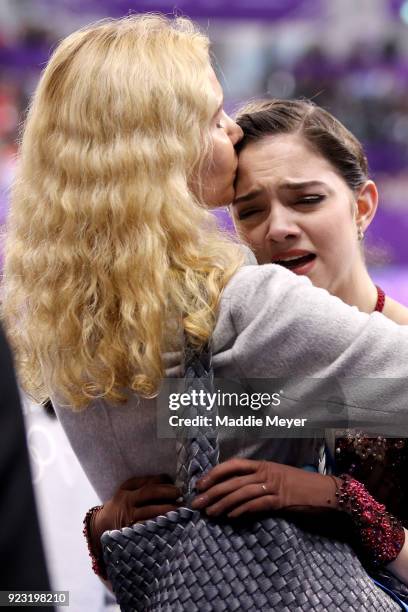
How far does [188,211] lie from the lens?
1.40 meters

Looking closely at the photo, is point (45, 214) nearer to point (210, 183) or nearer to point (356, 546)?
point (210, 183)

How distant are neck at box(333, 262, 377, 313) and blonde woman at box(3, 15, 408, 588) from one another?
575mm

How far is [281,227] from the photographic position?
6.17 ft

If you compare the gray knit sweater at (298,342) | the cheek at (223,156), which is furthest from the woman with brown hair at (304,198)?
the gray knit sweater at (298,342)

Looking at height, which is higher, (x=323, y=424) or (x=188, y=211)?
(x=188, y=211)

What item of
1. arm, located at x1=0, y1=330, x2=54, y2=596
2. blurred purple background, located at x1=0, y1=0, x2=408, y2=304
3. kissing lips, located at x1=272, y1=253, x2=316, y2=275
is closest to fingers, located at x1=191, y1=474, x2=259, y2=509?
arm, located at x1=0, y1=330, x2=54, y2=596

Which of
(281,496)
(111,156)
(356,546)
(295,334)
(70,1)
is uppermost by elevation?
(111,156)

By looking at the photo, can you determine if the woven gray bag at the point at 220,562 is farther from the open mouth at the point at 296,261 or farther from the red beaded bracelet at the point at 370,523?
the open mouth at the point at 296,261

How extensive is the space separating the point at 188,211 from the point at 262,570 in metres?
0.52

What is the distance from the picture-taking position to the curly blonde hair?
1340 millimetres

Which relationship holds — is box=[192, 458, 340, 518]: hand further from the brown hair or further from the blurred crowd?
the blurred crowd

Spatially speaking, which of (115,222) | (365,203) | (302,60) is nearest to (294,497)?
(115,222)

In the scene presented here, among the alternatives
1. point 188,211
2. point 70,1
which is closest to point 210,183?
point 188,211

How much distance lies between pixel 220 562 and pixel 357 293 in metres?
0.90
